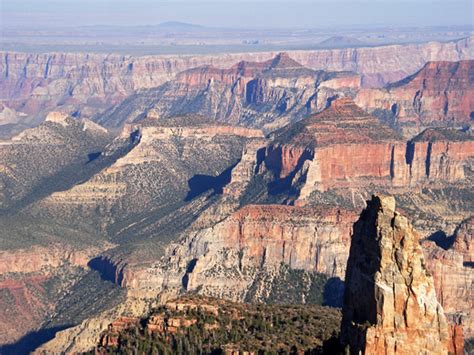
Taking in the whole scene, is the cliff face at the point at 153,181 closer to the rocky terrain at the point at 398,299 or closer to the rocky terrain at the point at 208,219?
the rocky terrain at the point at 208,219

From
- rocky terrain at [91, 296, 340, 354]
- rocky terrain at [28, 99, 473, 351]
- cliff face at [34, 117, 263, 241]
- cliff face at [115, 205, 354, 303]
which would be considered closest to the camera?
rocky terrain at [91, 296, 340, 354]

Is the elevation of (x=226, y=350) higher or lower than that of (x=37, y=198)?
higher

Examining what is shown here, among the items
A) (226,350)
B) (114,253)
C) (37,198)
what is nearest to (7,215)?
(37,198)

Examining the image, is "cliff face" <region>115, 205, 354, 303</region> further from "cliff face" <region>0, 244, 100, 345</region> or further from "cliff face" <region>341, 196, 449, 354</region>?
"cliff face" <region>341, 196, 449, 354</region>

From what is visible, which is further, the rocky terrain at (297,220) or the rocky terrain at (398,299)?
the rocky terrain at (297,220)

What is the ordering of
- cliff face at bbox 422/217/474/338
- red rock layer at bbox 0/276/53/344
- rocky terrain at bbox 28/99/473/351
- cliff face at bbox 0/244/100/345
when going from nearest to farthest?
cliff face at bbox 422/217/474/338, rocky terrain at bbox 28/99/473/351, red rock layer at bbox 0/276/53/344, cliff face at bbox 0/244/100/345

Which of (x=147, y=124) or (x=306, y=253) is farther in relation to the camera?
(x=147, y=124)

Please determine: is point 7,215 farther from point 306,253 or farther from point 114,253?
point 306,253

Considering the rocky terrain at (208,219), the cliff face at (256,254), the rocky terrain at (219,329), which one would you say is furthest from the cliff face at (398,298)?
the cliff face at (256,254)

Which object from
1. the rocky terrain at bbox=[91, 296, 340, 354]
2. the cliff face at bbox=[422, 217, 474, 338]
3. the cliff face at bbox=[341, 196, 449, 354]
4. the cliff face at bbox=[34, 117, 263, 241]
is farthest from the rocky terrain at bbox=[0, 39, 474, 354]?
the cliff face at bbox=[341, 196, 449, 354]
